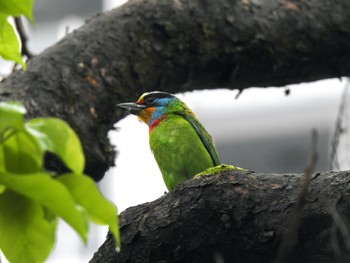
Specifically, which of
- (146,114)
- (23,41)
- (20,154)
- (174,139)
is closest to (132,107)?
(174,139)

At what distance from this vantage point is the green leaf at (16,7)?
1531 millimetres

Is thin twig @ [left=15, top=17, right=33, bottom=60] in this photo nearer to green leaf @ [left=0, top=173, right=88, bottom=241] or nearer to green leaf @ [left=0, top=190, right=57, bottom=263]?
green leaf @ [left=0, top=190, right=57, bottom=263]

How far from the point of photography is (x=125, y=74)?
423 cm

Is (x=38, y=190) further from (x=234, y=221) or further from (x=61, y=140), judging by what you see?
(x=234, y=221)

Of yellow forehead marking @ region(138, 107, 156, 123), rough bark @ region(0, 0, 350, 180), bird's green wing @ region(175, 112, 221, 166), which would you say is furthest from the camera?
yellow forehead marking @ region(138, 107, 156, 123)

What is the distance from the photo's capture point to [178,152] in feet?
16.8

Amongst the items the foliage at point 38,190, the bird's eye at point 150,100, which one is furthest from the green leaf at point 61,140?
the bird's eye at point 150,100

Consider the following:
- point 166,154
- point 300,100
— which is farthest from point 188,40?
point 300,100

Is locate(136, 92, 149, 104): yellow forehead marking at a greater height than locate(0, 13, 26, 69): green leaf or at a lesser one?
lesser

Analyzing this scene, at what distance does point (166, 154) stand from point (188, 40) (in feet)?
3.17

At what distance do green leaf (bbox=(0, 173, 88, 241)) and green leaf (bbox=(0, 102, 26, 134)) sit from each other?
0.24ft

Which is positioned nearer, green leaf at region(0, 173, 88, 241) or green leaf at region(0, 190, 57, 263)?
green leaf at region(0, 173, 88, 241)

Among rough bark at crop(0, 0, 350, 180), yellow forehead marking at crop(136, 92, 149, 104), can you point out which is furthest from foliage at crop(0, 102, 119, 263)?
yellow forehead marking at crop(136, 92, 149, 104)

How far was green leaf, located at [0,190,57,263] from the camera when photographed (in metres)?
1.45
